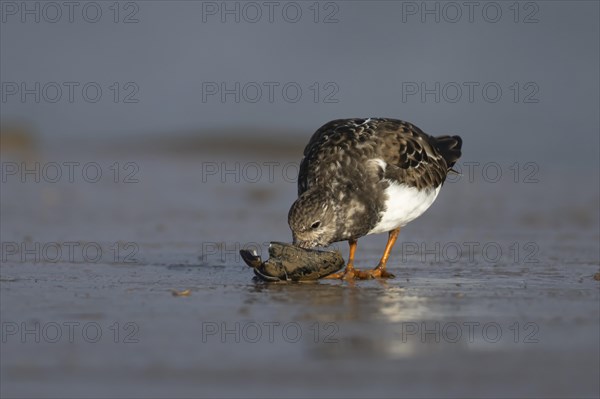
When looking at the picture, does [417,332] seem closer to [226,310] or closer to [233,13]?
[226,310]

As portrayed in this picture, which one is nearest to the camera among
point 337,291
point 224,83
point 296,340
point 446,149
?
point 296,340

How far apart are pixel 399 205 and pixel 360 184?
0.36m

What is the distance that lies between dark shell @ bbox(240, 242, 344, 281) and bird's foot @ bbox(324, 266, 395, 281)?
19cm

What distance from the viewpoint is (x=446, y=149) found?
804 cm

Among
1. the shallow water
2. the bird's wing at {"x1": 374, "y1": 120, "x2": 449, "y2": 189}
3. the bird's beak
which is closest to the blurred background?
the shallow water

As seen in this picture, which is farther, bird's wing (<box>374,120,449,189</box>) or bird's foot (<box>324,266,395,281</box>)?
bird's wing (<box>374,120,449,189</box>)

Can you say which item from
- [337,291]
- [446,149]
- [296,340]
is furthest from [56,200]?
[296,340]

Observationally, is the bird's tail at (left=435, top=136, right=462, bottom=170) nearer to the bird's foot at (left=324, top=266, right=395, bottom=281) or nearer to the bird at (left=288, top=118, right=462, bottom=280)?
the bird at (left=288, top=118, right=462, bottom=280)

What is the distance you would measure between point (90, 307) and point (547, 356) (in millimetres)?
2381

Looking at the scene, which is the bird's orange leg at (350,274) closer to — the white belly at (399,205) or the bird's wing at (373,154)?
the white belly at (399,205)

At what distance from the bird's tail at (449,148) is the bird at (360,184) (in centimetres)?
35

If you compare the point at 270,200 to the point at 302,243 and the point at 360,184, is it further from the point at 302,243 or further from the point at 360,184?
the point at 302,243

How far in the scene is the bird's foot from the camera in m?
6.84

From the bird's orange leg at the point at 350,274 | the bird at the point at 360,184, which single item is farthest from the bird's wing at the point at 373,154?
the bird's orange leg at the point at 350,274
